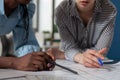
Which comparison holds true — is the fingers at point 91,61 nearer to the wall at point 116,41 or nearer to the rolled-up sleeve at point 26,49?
the rolled-up sleeve at point 26,49

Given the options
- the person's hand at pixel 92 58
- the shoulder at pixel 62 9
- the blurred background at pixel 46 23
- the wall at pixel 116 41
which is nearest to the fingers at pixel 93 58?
the person's hand at pixel 92 58

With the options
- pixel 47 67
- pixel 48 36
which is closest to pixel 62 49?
pixel 47 67

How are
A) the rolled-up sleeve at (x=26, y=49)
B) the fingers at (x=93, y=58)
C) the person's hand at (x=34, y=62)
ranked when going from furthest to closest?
the rolled-up sleeve at (x=26, y=49)
the fingers at (x=93, y=58)
the person's hand at (x=34, y=62)

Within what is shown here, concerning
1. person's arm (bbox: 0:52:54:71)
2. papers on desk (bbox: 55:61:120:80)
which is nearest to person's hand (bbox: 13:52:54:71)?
person's arm (bbox: 0:52:54:71)

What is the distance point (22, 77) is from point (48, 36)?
11.2ft

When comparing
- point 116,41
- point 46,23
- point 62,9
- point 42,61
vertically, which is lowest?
point 46,23

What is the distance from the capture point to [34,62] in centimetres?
98

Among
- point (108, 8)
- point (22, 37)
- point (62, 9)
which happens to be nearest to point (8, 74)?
point (22, 37)

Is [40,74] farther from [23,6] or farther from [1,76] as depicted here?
[23,6]

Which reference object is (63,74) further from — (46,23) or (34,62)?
(46,23)

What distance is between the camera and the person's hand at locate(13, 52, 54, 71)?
97 centimetres

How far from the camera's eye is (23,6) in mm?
1276

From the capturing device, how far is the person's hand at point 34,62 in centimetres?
97

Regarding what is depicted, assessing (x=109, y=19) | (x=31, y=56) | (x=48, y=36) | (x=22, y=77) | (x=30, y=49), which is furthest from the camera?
(x=48, y=36)
